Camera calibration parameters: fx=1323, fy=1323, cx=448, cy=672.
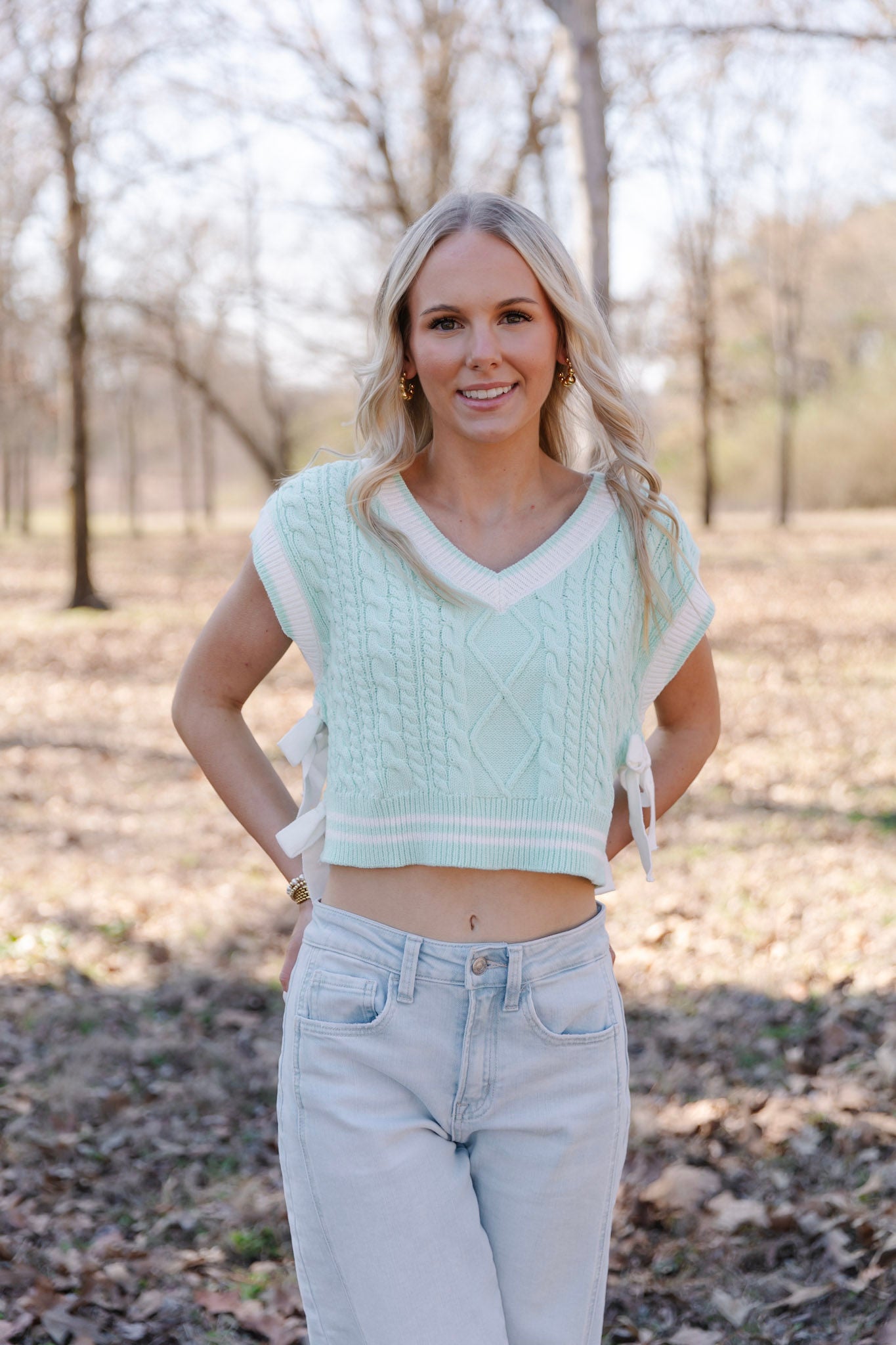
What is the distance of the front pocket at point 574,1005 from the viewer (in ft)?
6.42

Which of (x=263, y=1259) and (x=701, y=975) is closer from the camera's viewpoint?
(x=263, y=1259)

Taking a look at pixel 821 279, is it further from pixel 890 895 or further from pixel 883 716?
pixel 890 895

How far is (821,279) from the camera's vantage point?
1522 inches

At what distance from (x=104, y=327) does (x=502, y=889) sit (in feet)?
82.3

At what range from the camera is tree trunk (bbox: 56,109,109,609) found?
1543 centimetres

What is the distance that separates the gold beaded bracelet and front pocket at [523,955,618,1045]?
1.63 feet

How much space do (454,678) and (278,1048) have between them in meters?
3.27

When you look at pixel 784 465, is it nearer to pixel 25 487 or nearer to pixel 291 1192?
pixel 25 487

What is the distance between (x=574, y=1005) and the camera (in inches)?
78.6

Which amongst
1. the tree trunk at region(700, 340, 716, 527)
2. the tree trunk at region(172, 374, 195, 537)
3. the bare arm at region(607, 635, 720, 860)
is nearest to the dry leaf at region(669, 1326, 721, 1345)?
the bare arm at region(607, 635, 720, 860)

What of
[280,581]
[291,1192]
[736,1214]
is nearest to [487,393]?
[280,581]

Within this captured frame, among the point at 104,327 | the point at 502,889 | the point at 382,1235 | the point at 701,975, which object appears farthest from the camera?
the point at 104,327

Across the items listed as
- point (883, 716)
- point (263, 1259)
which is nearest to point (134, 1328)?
point (263, 1259)

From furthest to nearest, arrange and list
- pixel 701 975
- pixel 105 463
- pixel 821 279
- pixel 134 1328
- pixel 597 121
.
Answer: pixel 105 463
pixel 821 279
pixel 597 121
pixel 701 975
pixel 134 1328
